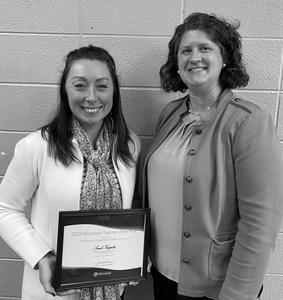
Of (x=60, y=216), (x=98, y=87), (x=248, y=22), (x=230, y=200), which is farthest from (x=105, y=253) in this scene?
(x=248, y=22)

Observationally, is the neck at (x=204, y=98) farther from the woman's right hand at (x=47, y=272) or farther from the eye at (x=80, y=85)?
the woman's right hand at (x=47, y=272)

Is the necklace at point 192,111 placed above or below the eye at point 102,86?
below

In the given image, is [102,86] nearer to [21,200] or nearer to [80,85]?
[80,85]

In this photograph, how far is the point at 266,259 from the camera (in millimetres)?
1078

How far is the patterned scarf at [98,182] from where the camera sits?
1.20 meters

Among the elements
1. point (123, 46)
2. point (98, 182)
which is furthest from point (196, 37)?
point (98, 182)

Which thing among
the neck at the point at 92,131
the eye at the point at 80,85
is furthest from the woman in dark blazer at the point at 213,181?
the eye at the point at 80,85

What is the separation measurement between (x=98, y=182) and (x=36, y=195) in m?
0.25

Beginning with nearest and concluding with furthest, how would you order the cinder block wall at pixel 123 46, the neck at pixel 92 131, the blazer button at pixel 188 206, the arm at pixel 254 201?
the arm at pixel 254 201, the blazer button at pixel 188 206, the neck at pixel 92 131, the cinder block wall at pixel 123 46

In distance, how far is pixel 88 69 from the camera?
1.20 meters

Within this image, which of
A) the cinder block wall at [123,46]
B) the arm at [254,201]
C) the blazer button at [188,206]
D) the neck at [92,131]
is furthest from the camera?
the cinder block wall at [123,46]

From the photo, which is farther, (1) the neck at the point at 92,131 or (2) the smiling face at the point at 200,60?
(1) the neck at the point at 92,131

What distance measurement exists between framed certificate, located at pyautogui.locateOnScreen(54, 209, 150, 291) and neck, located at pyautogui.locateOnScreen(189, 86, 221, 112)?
1.46ft

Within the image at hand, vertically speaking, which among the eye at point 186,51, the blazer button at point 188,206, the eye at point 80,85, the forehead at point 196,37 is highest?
the forehead at point 196,37
